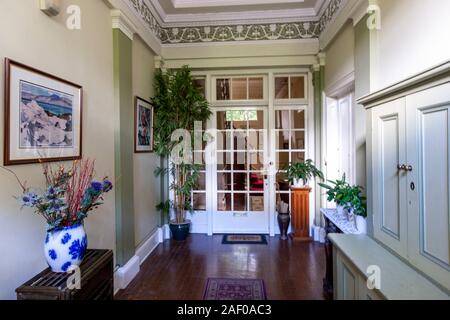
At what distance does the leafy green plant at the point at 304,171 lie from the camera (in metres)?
3.98

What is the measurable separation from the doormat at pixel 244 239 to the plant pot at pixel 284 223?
0.94 ft

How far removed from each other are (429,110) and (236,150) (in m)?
3.27

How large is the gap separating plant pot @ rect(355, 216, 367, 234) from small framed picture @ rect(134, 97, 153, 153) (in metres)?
2.40

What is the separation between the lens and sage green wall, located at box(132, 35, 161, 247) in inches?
128

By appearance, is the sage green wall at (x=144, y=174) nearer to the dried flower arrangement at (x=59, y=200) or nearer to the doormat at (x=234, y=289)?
the doormat at (x=234, y=289)

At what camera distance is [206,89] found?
4.39 metres

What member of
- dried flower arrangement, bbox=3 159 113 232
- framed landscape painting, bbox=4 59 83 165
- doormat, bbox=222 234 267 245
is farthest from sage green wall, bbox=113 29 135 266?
doormat, bbox=222 234 267 245

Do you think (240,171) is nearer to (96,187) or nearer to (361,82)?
→ (361,82)

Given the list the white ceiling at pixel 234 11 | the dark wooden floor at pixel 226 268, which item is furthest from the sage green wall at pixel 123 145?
the white ceiling at pixel 234 11

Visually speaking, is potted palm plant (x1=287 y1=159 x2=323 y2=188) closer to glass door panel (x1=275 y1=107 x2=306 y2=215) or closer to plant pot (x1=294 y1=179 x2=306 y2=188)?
plant pot (x1=294 y1=179 x2=306 y2=188)
